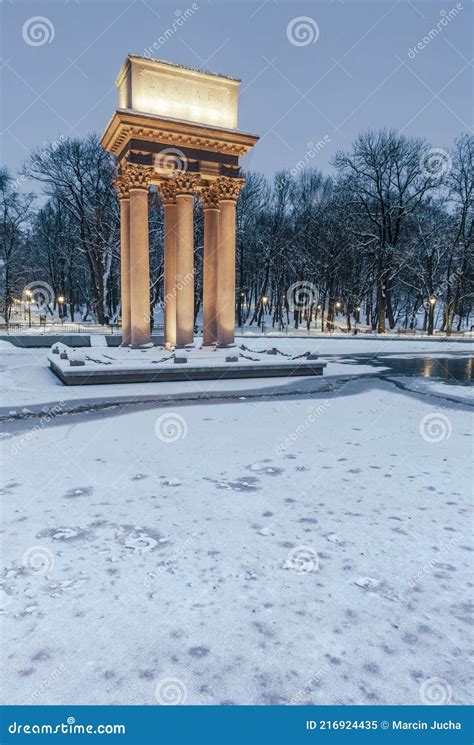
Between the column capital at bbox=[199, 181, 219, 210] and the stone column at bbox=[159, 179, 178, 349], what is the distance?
145 cm

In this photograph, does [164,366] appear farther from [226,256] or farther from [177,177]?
[177,177]

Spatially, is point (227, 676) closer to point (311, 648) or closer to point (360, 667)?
point (311, 648)

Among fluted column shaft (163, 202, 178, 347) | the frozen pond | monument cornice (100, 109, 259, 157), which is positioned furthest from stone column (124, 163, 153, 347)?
the frozen pond

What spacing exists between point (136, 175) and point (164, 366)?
8591 millimetres

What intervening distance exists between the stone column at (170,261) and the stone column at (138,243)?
2176mm

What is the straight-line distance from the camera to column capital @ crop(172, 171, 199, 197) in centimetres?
2036

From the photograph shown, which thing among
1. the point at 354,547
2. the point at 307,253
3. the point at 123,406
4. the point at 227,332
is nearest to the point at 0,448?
the point at 123,406

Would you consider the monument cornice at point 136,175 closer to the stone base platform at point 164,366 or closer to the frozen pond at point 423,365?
the stone base platform at point 164,366

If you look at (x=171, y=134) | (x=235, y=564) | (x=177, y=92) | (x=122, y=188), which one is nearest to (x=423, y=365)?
(x=171, y=134)

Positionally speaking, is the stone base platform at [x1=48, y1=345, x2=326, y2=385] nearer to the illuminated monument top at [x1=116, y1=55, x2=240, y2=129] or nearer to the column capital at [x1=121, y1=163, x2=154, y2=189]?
the column capital at [x1=121, y1=163, x2=154, y2=189]

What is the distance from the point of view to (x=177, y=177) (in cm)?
2036

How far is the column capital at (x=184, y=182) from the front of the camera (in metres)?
20.4

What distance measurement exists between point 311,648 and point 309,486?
3109 mm

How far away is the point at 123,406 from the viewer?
1173 cm
